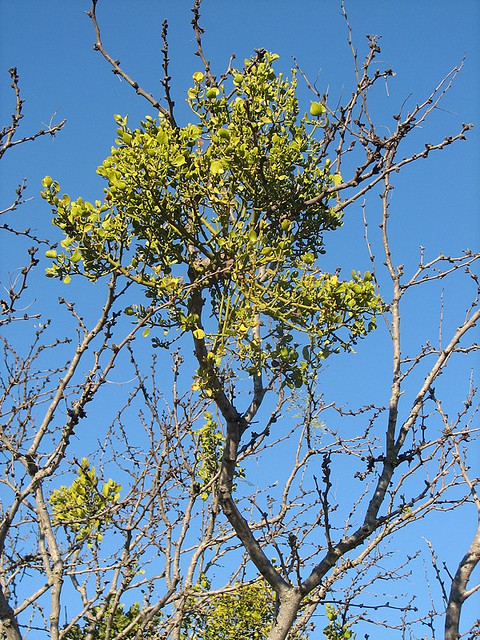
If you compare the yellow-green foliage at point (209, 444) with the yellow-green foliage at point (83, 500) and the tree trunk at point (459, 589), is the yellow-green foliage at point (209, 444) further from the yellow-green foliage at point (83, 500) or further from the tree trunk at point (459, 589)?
the tree trunk at point (459, 589)

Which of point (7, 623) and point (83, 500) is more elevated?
point (83, 500)

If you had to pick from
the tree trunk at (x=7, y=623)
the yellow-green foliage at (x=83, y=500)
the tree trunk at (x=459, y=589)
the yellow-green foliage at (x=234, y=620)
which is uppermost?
the yellow-green foliage at (x=83, y=500)

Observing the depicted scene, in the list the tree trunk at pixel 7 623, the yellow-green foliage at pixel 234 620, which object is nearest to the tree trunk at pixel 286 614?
the tree trunk at pixel 7 623

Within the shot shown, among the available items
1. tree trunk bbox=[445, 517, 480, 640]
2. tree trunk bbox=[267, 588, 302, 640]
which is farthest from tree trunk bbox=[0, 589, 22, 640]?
tree trunk bbox=[445, 517, 480, 640]

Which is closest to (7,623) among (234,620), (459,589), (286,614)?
(286,614)

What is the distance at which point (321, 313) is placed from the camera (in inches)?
144

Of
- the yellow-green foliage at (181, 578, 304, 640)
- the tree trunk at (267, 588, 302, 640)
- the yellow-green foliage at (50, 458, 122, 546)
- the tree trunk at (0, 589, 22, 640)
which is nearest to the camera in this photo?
the tree trunk at (0, 589, 22, 640)

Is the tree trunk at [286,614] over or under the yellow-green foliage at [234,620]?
under

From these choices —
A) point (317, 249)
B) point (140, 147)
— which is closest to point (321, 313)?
point (317, 249)

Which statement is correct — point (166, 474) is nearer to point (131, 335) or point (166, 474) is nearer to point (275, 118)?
point (131, 335)

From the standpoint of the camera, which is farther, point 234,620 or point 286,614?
point 234,620

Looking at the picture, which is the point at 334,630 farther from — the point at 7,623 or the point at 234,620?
the point at 7,623

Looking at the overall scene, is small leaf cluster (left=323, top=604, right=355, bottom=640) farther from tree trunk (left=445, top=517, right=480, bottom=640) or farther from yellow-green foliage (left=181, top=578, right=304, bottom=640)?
tree trunk (left=445, top=517, right=480, bottom=640)

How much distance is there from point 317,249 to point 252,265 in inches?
27.7
